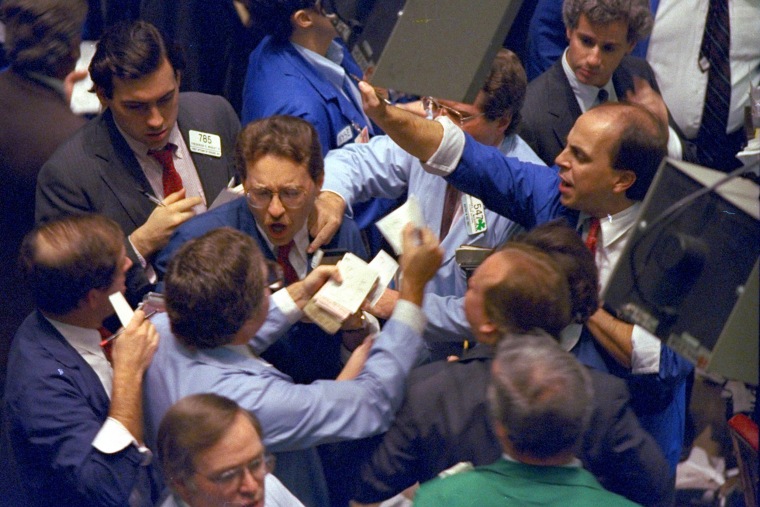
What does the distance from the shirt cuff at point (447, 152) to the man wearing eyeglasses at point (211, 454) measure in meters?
1.07

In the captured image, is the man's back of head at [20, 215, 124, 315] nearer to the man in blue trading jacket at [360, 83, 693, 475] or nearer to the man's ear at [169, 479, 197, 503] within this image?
the man's ear at [169, 479, 197, 503]

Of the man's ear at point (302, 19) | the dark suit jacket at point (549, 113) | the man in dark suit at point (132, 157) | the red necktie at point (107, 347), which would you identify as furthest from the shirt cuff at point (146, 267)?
the dark suit jacket at point (549, 113)

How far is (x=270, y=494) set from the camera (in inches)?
97.0

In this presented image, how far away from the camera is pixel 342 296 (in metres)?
2.77

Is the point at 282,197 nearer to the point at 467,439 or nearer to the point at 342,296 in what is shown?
the point at 342,296

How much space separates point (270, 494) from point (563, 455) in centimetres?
73

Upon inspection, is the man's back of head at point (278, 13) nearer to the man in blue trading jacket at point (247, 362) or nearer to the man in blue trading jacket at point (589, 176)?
the man in blue trading jacket at point (589, 176)

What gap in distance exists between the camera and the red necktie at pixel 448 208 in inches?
140

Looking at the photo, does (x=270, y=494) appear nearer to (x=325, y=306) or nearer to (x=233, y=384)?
(x=233, y=384)

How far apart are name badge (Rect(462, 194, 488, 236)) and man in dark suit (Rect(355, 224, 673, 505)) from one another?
2.82 feet

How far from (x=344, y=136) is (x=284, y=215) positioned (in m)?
1.03

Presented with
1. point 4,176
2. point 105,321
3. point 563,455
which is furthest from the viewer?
point 4,176

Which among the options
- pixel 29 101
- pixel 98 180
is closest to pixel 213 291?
pixel 98 180

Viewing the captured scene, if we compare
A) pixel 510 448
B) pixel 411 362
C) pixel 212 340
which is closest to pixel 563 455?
pixel 510 448
